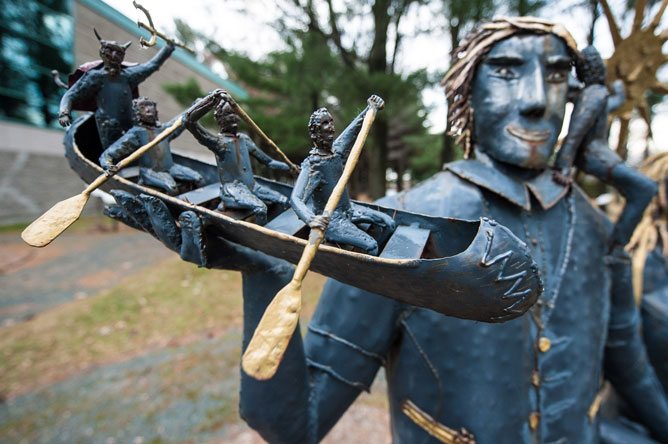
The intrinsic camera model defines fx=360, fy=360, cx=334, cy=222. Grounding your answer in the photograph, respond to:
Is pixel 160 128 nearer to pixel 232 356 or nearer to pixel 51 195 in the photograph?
pixel 232 356

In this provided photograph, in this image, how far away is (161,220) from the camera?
3.50 ft

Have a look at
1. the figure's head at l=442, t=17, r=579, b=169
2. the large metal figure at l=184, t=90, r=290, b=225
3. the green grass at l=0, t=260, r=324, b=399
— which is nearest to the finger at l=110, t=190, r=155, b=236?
the large metal figure at l=184, t=90, r=290, b=225

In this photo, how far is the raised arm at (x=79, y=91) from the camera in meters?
1.24

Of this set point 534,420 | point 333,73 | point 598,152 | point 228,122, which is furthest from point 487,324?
point 333,73

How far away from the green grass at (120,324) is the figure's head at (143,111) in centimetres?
420

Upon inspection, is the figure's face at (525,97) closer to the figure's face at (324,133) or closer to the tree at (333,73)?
the figure's face at (324,133)

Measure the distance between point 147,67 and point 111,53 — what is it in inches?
4.9

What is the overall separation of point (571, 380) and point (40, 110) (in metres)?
15.0

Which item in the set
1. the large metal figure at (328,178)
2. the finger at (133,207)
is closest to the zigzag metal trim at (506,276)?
the large metal figure at (328,178)

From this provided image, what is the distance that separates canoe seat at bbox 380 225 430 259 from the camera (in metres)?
0.98

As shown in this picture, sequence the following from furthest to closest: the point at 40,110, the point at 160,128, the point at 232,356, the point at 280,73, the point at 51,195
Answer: the point at 51,195, the point at 40,110, the point at 280,73, the point at 232,356, the point at 160,128

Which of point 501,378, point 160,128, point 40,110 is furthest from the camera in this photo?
point 40,110

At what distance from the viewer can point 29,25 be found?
8945mm

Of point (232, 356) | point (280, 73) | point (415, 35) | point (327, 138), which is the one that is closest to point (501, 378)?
point (327, 138)
